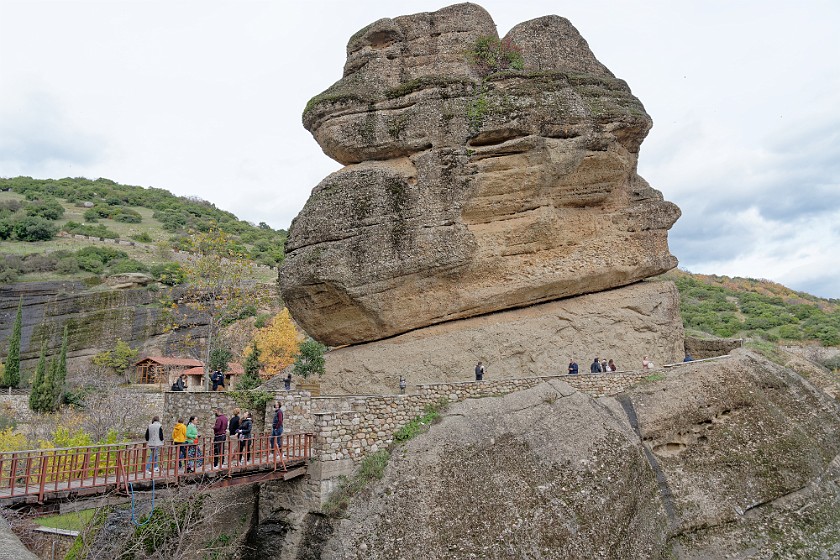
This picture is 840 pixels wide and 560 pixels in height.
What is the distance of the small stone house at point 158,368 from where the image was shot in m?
45.6

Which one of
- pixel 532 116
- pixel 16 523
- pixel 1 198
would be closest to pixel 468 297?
pixel 532 116

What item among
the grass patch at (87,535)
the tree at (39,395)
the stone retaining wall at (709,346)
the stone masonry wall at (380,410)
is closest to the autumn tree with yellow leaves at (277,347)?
the tree at (39,395)

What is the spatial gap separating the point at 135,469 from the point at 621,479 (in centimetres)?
1036

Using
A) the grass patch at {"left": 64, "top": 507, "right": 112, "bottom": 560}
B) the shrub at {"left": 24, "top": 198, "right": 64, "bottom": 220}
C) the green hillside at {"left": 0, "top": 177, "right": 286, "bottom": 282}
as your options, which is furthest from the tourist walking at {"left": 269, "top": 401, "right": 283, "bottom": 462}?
the shrub at {"left": 24, "top": 198, "right": 64, "bottom": 220}

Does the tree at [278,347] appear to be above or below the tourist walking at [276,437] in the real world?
above

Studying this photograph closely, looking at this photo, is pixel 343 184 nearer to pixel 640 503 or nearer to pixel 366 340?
pixel 366 340

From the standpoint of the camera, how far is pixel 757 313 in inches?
1891

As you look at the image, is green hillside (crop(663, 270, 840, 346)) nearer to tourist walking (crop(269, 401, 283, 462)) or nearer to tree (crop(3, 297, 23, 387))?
tourist walking (crop(269, 401, 283, 462))

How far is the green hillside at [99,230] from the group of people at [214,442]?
1202 inches

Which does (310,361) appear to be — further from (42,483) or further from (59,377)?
(59,377)

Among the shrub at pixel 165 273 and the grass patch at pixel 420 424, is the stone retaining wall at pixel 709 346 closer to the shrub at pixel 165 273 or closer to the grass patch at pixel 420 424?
the grass patch at pixel 420 424

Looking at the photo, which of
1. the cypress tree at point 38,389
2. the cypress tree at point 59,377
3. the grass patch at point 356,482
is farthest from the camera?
the cypress tree at point 59,377

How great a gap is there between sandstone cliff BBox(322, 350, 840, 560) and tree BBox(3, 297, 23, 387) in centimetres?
4079

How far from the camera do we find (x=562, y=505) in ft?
42.6
